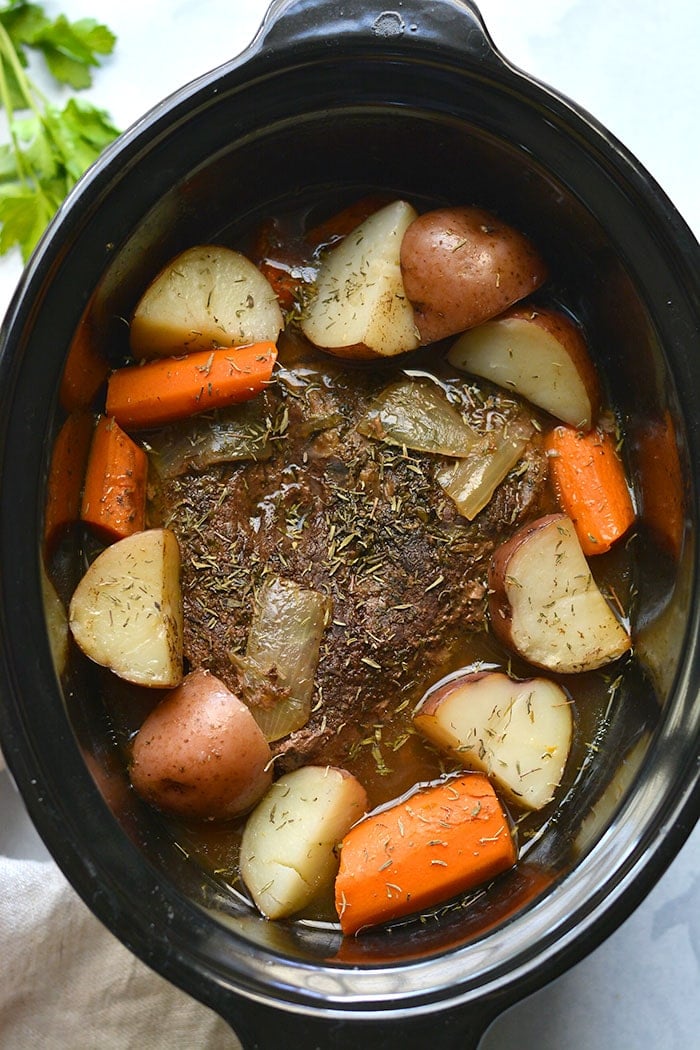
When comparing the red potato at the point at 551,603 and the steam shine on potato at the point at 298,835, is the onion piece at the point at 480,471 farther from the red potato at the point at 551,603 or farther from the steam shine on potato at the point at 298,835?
the steam shine on potato at the point at 298,835

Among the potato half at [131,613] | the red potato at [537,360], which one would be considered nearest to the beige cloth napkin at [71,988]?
the potato half at [131,613]

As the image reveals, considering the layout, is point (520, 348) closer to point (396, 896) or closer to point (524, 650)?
point (524, 650)

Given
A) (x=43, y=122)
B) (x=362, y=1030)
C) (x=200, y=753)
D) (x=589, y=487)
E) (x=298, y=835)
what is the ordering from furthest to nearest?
(x=43, y=122) → (x=589, y=487) → (x=298, y=835) → (x=200, y=753) → (x=362, y=1030)

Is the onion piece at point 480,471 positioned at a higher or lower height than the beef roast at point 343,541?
higher

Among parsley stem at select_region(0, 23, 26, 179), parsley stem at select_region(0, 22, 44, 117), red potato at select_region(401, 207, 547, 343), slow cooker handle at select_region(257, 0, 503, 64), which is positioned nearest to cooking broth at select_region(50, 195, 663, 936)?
red potato at select_region(401, 207, 547, 343)

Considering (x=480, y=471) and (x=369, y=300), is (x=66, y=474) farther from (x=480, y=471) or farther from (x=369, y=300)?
(x=480, y=471)

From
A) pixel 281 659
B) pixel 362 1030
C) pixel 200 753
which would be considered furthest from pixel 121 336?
pixel 362 1030

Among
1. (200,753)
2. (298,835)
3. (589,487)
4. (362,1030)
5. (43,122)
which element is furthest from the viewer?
(43,122)
